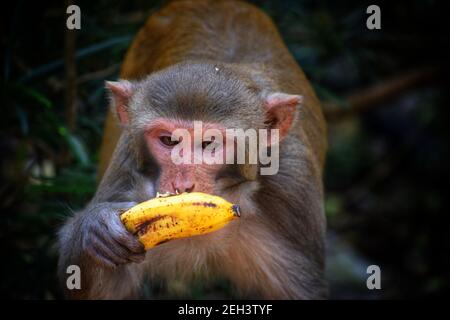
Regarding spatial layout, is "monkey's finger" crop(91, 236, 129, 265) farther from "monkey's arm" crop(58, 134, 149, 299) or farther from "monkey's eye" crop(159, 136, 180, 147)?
"monkey's eye" crop(159, 136, 180, 147)

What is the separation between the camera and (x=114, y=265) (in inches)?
198

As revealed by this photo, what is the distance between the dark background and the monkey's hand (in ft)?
4.13

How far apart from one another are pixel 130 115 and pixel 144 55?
2.04 metres

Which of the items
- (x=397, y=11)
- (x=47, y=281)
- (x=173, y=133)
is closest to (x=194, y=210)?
(x=173, y=133)

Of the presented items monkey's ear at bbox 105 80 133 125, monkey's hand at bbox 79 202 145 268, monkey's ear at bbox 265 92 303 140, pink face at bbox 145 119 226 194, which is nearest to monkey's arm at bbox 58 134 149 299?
monkey's hand at bbox 79 202 145 268

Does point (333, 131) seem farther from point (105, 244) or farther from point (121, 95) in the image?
point (105, 244)

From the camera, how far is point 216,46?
6.96 metres

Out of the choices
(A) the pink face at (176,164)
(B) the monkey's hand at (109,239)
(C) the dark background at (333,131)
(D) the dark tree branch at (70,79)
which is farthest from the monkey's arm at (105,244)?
(D) the dark tree branch at (70,79)

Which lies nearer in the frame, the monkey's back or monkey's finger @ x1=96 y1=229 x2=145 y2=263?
monkey's finger @ x1=96 y1=229 x2=145 y2=263

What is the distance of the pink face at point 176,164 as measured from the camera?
4812 mm

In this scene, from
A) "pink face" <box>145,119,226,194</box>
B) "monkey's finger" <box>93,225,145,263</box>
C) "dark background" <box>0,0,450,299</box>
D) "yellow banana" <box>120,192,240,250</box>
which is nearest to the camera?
"yellow banana" <box>120,192,240,250</box>

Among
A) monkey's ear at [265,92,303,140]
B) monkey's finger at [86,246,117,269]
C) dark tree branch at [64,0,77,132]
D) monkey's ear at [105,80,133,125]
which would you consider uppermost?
dark tree branch at [64,0,77,132]

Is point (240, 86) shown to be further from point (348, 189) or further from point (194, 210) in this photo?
point (348, 189)

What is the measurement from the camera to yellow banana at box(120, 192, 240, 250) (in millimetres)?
4617
